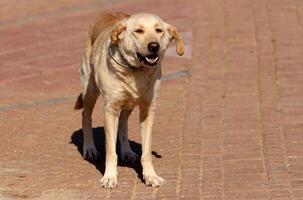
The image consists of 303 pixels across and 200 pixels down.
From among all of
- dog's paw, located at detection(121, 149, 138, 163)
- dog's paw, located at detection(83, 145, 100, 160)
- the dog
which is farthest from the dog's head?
dog's paw, located at detection(83, 145, 100, 160)

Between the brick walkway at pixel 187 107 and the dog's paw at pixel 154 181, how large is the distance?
0.06m

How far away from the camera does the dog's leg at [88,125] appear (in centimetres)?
873

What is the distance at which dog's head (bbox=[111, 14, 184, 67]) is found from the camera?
7434mm

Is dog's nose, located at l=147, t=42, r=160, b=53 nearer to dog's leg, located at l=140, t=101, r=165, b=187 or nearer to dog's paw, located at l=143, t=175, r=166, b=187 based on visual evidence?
dog's leg, located at l=140, t=101, r=165, b=187

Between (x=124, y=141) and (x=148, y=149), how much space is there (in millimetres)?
791

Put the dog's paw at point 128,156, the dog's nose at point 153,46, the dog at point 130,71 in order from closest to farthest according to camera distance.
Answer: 1. the dog's nose at point 153,46
2. the dog at point 130,71
3. the dog's paw at point 128,156

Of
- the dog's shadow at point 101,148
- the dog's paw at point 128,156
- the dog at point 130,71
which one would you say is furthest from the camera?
the dog's paw at point 128,156

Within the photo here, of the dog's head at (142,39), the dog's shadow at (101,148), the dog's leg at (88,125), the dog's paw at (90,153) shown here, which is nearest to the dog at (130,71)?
the dog's head at (142,39)

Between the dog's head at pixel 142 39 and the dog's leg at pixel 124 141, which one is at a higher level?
the dog's head at pixel 142 39

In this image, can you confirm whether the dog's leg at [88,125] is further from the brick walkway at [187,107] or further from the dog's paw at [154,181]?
the dog's paw at [154,181]

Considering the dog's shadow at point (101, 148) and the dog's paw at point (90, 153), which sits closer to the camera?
the dog's shadow at point (101, 148)

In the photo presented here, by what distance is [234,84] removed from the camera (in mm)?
11078

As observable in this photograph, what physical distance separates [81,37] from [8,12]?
2.40 meters

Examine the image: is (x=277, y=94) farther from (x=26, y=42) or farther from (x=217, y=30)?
(x=26, y=42)
